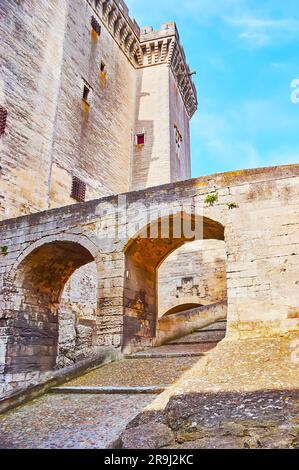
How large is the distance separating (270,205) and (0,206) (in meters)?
6.59

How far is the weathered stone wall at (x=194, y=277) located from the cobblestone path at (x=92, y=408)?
21.3 feet

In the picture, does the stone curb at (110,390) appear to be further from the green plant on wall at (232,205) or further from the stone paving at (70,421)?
the green plant on wall at (232,205)

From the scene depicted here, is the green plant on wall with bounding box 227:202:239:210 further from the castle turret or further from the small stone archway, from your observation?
the castle turret

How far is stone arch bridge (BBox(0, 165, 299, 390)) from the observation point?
18.8 ft

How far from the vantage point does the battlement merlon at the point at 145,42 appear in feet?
55.0

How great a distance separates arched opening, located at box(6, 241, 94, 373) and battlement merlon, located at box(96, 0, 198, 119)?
476 inches

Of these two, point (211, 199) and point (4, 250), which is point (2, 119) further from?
point (211, 199)

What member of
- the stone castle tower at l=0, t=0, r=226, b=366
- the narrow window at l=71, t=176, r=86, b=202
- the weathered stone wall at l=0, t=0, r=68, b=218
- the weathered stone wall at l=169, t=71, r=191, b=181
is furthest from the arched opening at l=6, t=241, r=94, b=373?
the weathered stone wall at l=169, t=71, r=191, b=181

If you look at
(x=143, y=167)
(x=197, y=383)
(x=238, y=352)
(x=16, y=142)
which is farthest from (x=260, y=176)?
(x=143, y=167)

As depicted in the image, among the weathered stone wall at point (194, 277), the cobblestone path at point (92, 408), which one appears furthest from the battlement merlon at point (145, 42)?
the cobblestone path at point (92, 408)

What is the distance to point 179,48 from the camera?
19406 mm

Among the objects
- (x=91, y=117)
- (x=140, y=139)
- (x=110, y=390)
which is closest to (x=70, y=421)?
(x=110, y=390)

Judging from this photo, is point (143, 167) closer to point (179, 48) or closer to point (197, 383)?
point (179, 48)

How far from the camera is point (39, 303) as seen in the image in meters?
8.45
